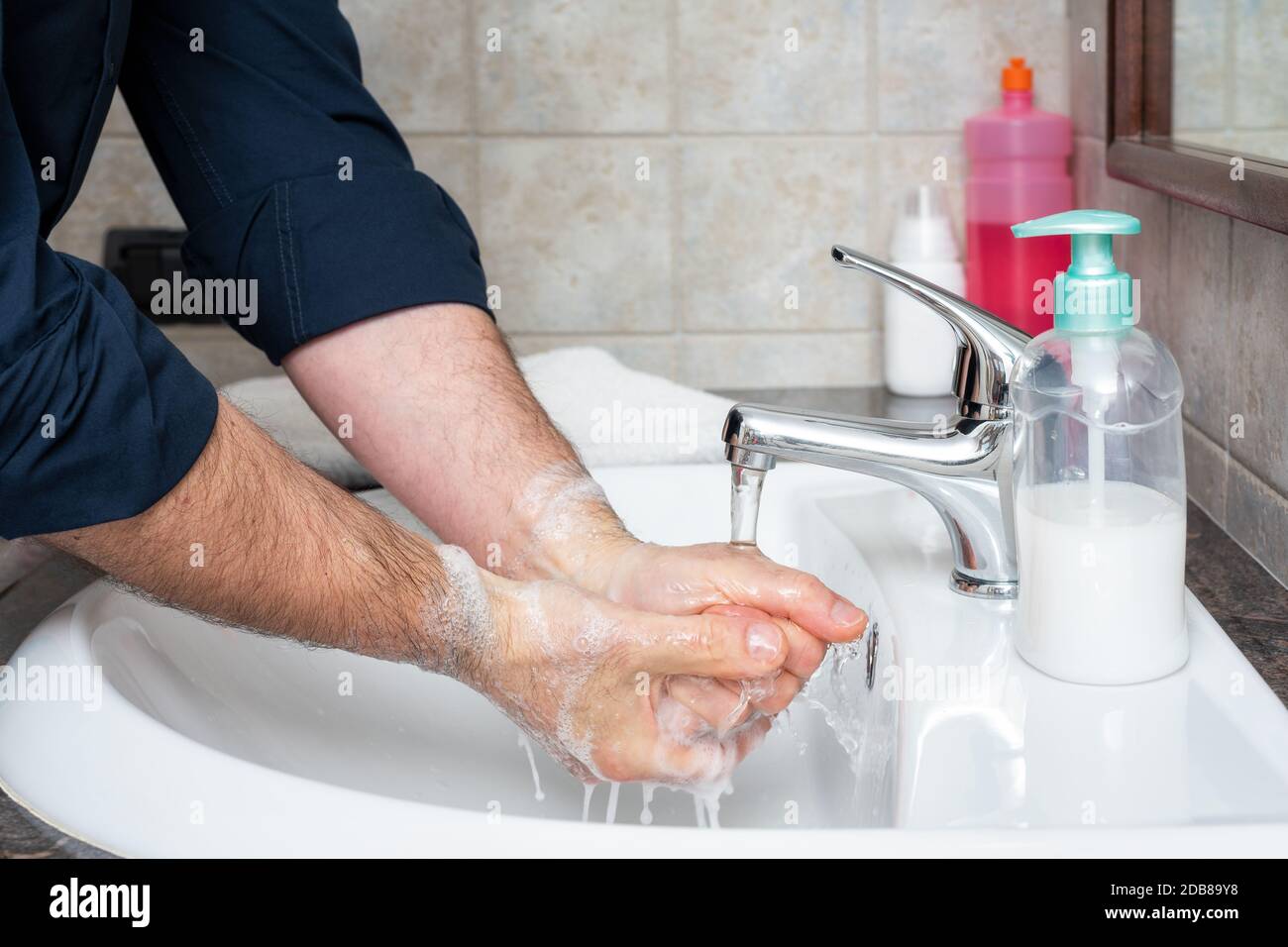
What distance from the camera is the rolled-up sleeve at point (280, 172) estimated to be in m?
0.82

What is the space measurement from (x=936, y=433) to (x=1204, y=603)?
6.5 inches

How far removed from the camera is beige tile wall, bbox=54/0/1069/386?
3.81ft

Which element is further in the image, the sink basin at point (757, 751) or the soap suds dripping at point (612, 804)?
the soap suds dripping at point (612, 804)

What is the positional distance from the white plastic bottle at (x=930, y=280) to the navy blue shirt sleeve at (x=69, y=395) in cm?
72

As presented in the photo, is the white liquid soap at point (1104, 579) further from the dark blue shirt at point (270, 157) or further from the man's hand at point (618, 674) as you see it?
the dark blue shirt at point (270, 157)

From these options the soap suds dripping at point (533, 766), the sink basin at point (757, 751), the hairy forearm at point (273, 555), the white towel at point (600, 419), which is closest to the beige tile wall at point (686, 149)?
the white towel at point (600, 419)

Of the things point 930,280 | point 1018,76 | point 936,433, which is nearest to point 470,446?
point 936,433

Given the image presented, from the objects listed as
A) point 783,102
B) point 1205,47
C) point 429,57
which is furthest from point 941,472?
point 429,57

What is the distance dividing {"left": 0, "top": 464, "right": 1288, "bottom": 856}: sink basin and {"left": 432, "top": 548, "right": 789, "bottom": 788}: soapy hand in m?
0.06

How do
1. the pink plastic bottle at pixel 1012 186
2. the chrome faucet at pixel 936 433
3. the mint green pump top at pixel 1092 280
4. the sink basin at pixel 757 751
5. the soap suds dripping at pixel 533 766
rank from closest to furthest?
the sink basin at pixel 757 751, the mint green pump top at pixel 1092 280, the chrome faucet at pixel 936 433, the soap suds dripping at pixel 533 766, the pink plastic bottle at pixel 1012 186

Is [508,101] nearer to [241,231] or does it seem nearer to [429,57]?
[429,57]

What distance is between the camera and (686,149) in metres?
1.19

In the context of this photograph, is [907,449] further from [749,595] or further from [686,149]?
[686,149]

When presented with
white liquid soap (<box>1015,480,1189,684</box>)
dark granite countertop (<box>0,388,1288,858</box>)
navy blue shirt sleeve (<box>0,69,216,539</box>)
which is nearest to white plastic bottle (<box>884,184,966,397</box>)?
dark granite countertop (<box>0,388,1288,858</box>)
